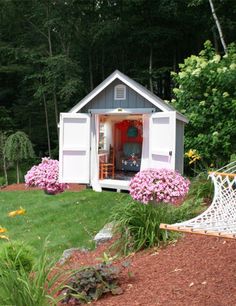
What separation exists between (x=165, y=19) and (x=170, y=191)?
1251 centimetres

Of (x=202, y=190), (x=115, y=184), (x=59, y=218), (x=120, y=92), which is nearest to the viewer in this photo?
(x=202, y=190)

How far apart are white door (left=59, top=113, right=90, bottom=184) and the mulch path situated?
5.22 metres

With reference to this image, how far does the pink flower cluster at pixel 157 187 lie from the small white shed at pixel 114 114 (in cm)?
321

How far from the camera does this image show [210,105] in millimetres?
9766

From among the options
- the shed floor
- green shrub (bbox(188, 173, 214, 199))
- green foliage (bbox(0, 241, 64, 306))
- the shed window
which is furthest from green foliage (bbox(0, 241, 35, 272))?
the shed window

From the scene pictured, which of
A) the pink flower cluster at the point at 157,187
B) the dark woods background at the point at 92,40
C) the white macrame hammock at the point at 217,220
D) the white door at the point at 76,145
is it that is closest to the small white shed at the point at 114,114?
the white door at the point at 76,145

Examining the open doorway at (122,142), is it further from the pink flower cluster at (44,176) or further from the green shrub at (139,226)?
the green shrub at (139,226)

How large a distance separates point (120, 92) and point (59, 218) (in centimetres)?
340

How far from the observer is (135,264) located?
12.8ft

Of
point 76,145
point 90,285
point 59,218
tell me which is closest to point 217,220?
point 90,285

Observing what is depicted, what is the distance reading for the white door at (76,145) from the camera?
9586 millimetres

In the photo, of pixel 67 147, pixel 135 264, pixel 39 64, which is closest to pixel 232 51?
pixel 67 147

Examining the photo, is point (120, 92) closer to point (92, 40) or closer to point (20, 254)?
point (20, 254)

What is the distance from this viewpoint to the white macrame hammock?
2.66m
